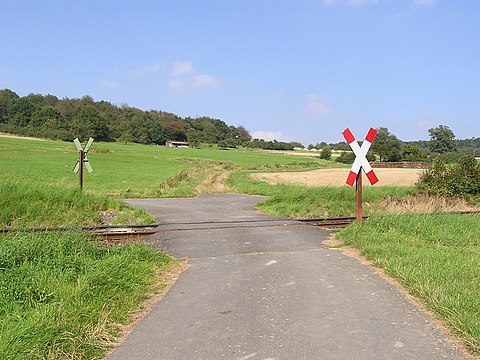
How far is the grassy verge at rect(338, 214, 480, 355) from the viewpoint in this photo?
477 centimetres

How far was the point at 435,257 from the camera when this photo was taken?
7.32m

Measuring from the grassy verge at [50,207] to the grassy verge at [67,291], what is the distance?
5604 mm

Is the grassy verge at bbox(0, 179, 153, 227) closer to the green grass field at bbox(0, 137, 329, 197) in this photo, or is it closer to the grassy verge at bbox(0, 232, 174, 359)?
the green grass field at bbox(0, 137, 329, 197)

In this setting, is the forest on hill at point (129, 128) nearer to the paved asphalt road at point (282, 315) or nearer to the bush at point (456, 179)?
the bush at point (456, 179)

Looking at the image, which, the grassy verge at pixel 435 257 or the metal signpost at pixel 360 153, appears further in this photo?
the metal signpost at pixel 360 153

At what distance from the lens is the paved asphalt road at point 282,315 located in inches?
159

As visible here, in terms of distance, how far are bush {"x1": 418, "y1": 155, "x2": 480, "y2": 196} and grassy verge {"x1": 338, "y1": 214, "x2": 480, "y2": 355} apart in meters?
9.21

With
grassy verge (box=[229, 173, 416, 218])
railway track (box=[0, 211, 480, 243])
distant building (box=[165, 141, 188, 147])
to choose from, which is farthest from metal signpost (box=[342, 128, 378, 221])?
distant building (box=[165, 141, 188, 147])

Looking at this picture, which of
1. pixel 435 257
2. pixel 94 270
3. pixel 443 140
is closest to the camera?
pixel 94 270

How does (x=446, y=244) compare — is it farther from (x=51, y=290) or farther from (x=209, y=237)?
(x=51, y=290)

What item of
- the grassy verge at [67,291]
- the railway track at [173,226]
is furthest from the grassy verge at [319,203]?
the grassy verge at [67,291]

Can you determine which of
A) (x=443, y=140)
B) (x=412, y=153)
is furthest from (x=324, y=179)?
(x=443, y=140)

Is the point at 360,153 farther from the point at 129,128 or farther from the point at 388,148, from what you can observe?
the point at 129,128

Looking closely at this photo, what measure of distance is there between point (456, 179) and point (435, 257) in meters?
14.8
